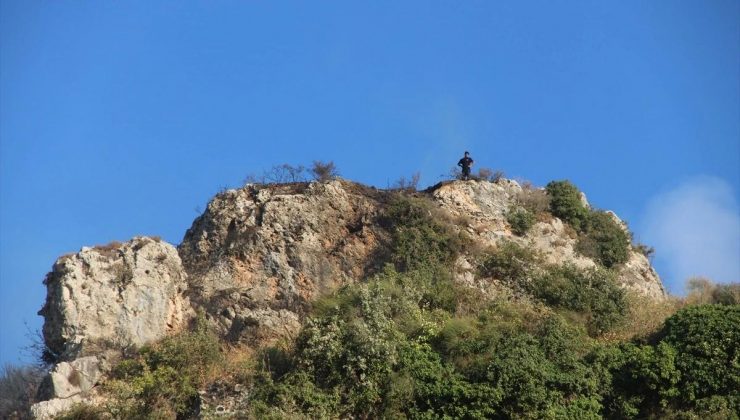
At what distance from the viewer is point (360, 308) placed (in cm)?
2406

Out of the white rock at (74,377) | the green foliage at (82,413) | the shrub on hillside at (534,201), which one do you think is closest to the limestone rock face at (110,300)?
the white rock at (74,377)

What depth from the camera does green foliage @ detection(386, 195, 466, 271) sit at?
92.8 feet

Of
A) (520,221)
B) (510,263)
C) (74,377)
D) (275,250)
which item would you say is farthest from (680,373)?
(74,377)

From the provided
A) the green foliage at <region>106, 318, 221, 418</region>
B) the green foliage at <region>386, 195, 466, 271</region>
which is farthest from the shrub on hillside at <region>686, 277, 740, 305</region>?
the green foliage at <region>106, 318, 221, 418</region>

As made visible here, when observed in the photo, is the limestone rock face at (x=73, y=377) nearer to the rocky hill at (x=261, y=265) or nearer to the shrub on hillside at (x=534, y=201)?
the rocky hill at (x=261, y=265)

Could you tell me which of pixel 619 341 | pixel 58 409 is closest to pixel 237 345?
pixel 58 409

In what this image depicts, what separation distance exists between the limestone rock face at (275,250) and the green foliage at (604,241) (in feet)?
24.2

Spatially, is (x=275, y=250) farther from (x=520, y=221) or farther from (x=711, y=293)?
(x=711, y=293)

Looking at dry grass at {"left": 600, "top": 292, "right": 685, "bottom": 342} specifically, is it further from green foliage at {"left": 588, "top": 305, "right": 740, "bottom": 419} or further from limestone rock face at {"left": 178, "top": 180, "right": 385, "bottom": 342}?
limestone rock face at {"left": 178, "top": 180, "right": 385, "bottom": 342}

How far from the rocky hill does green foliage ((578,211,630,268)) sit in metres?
0.19

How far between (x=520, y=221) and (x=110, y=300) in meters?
13.6

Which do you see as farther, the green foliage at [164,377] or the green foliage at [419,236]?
the green foliage at [419,236]

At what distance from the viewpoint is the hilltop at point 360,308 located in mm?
22281

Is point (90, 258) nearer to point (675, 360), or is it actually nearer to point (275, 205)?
point (275, 205)
